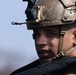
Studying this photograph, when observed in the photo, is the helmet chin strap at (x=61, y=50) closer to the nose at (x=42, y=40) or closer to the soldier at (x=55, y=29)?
the soldier at (x=55, y=29)

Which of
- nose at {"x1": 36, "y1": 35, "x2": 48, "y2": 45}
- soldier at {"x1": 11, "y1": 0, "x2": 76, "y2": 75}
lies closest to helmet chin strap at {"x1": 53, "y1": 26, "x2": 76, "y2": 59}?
soldier at {"x1": 11, "y1": 0, "x2": 76, "y2": 75}

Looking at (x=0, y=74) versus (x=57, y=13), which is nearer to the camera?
(x=57, y=13)

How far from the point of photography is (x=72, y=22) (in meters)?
5.30

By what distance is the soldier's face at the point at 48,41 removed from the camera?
5277mm

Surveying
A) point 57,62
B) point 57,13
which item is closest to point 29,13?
point 57,13

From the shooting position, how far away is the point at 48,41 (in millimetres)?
5285

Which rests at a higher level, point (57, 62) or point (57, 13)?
point (57, 13)

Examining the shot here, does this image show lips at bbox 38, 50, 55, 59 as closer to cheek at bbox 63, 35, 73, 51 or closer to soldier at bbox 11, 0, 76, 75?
soldier at bbox 11, 0, 76, 75

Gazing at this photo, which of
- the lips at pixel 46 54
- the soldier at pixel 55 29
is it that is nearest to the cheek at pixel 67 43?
the soldier at pixel 55 29

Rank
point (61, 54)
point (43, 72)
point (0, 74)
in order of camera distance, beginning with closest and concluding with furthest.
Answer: point (43, 72), point (61, 54), point (0, 74)

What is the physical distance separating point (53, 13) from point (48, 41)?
0.26 m

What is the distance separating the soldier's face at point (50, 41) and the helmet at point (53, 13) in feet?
0.21

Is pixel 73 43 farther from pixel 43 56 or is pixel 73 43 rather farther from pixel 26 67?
pixel 26 67

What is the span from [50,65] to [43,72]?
0.10 meters
